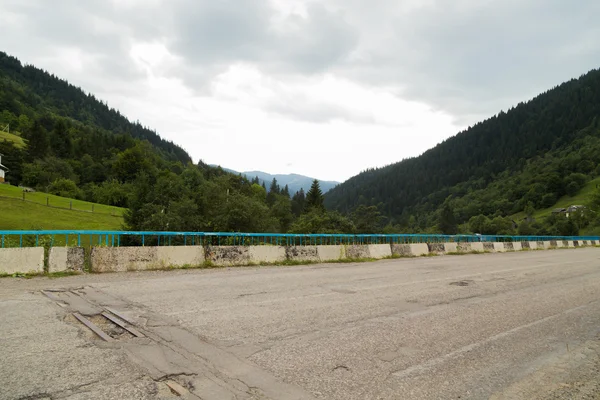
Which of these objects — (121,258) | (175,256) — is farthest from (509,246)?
(121,258)

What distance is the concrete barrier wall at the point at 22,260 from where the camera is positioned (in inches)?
357

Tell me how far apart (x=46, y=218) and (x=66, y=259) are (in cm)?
4744

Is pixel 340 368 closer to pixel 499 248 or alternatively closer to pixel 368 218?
pixel 499 248

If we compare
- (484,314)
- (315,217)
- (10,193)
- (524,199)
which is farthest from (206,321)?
(524,199)

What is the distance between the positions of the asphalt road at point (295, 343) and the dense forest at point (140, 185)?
94.9 feet

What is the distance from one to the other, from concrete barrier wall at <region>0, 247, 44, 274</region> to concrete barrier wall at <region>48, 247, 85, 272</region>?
0.73 ft

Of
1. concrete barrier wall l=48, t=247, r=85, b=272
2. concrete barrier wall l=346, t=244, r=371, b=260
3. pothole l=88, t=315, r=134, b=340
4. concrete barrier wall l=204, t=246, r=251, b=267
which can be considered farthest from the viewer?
concrete barrier wall l=346, t=244, r=371, b=260

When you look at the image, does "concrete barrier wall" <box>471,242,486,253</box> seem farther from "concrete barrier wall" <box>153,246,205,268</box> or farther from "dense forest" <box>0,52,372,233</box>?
"concrete barrier wall" <box>153,246,205,268</box>

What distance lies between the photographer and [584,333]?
5.63 meters

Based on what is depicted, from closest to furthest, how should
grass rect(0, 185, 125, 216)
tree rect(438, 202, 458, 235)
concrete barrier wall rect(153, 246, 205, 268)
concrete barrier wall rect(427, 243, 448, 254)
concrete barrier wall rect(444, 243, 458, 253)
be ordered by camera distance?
concrete barrier wall rect(153, 246, 205, 268), concrete barrier wall rect(427, 243, 448, 254), concrete barrier wall rect(444, 243, 458, 253), grass rect(0, 185, 125, 216), tree rect(438, 202, 458, 235)

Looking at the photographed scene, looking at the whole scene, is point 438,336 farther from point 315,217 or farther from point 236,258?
point 315,217

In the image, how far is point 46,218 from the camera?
161 feet

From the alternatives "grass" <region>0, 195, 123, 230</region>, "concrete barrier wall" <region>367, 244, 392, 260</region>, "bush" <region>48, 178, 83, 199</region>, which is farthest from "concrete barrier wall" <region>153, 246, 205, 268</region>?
"bush" <region>48, 178, 83, 199</region>

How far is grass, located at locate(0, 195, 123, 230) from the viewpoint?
43.4m
